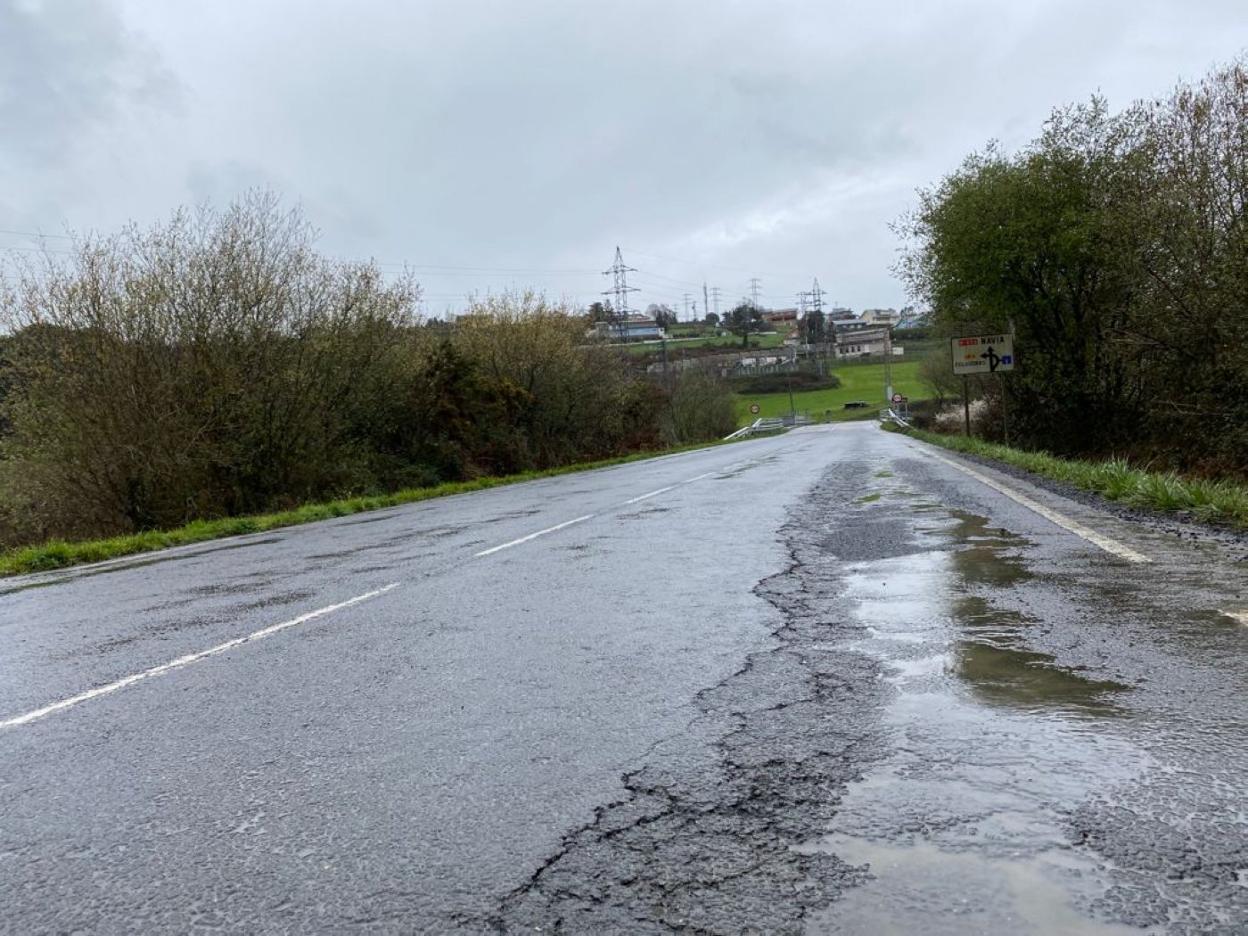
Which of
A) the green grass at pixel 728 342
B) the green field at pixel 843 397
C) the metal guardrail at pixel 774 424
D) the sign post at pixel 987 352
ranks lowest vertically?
the metal guardrail at pixel 774 424

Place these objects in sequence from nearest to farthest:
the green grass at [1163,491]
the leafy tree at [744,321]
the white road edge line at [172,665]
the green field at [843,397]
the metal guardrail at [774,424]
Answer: the white road edge line at [172,665], the green grass at [1163,491], the metal guardrail at [774,424], the green field at [843,397], the leafy tree at [744,321]

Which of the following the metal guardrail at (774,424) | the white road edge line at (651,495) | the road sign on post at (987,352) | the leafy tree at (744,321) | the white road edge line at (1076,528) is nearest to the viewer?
the white road edge line at (1076,528)

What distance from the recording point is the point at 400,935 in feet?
7.93

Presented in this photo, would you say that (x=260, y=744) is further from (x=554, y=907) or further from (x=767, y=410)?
(x=767, y=410)

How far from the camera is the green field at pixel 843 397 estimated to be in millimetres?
105125

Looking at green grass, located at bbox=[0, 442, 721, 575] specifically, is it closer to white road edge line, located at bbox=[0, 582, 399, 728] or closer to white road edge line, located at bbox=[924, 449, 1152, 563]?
white road edge line, located at bbox=[0, 582, 399, 728]

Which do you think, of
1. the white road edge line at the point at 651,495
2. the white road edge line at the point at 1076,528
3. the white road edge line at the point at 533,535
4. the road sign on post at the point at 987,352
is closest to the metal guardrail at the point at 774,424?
the road sign on post at the point at 987,352

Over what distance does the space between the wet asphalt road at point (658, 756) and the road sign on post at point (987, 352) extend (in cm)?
2195

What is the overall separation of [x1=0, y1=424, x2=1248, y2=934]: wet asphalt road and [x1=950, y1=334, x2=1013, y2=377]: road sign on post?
22.0 metres

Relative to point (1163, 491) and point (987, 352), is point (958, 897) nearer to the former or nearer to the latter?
point (1163, 491)

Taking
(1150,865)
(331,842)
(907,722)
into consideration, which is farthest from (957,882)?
(331,842)

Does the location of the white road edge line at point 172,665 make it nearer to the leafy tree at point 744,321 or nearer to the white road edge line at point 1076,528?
the white road edge line at point 1076,528

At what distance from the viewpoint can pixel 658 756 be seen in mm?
3615

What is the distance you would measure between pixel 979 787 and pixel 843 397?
117 metres
